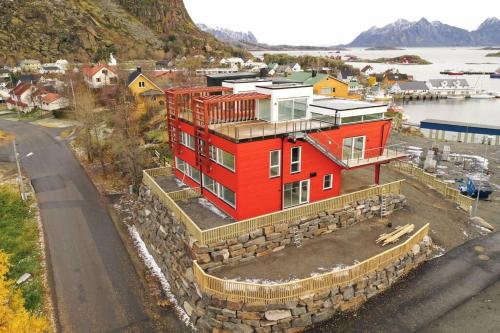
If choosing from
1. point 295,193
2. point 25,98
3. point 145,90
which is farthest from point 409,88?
point 295,193

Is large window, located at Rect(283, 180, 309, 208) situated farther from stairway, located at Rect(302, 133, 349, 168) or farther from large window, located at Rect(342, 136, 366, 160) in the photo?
large window, located at Rect(342, 136, 366, 160)

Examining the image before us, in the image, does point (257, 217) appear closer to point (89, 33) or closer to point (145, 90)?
point (145, 90)

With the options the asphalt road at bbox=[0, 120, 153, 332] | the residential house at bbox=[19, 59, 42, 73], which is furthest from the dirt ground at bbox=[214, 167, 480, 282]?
the residential house at bbox=[19, 59, 42, 73]

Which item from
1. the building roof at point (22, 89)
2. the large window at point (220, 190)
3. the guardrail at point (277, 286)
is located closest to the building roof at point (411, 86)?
the building roof at point (22, 89)

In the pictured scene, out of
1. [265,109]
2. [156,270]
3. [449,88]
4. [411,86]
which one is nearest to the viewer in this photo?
[156,270]

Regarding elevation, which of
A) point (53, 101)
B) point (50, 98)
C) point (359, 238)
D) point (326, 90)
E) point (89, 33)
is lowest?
point (359, 238)

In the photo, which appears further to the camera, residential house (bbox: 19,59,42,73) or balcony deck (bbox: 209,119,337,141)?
residential house (bbox: 19,59,42,73)
